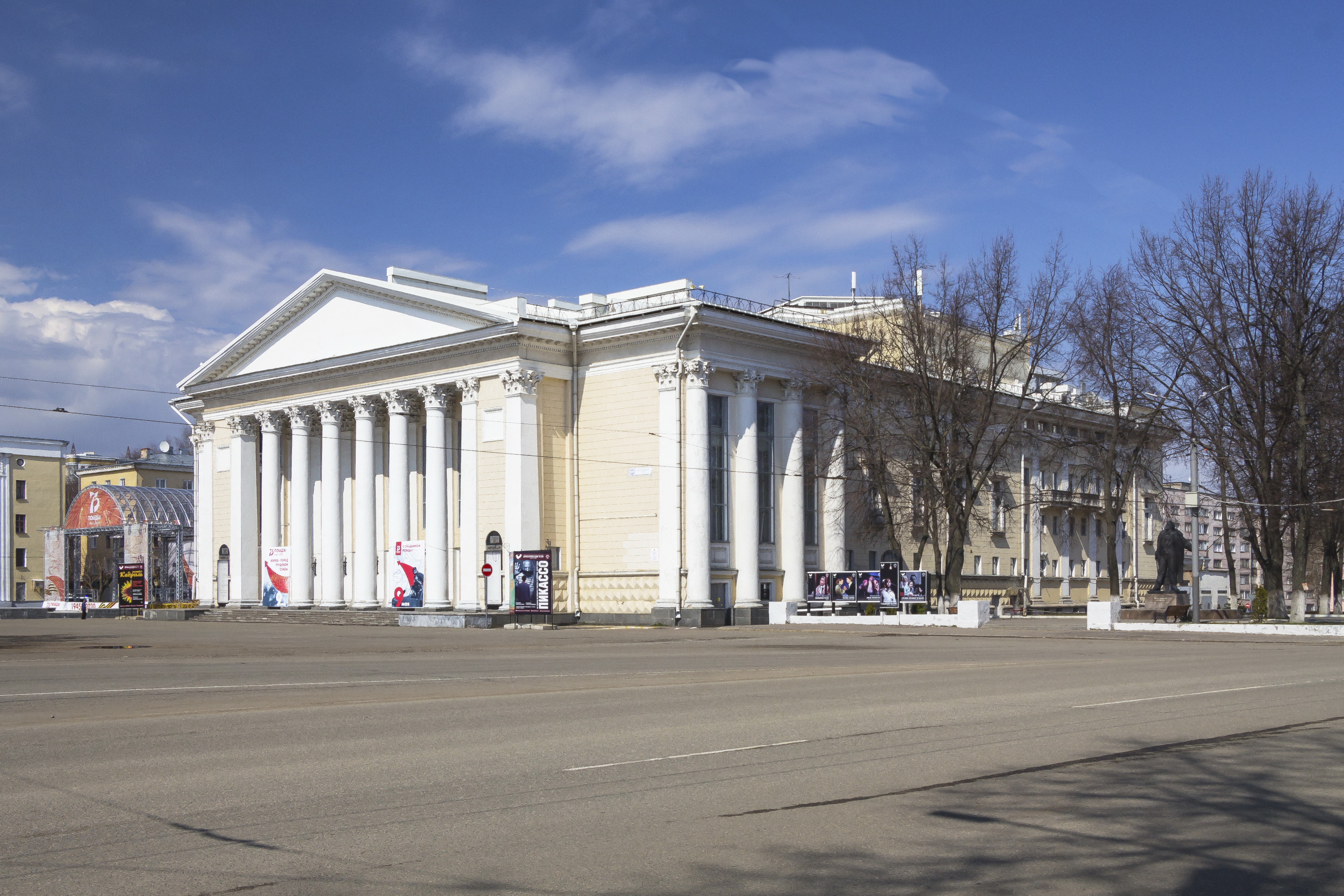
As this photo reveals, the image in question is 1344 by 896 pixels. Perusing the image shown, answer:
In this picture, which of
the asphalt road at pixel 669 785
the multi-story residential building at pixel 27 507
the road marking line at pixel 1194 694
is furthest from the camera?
the multi-story residential building at pixel 27 507

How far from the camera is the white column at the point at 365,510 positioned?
5809cm

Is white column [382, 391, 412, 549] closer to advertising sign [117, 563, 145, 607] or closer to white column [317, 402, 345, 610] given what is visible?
white column [317, 402, 345, 610]

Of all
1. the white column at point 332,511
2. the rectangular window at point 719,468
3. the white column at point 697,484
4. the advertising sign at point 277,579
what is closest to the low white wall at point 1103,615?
the white column at point 697,484

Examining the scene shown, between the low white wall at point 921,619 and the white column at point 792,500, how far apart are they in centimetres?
387

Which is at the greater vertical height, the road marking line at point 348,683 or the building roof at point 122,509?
the building roof at point 122,509

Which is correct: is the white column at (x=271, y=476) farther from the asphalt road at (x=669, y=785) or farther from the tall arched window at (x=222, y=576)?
the asphalt road at (x=669, y=785)

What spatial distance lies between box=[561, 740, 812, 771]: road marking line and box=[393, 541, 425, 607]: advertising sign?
1733 inches

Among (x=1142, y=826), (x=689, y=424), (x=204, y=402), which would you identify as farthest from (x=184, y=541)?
(x=1142, y=826)

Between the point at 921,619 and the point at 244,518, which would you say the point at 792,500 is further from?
the point at 244,518

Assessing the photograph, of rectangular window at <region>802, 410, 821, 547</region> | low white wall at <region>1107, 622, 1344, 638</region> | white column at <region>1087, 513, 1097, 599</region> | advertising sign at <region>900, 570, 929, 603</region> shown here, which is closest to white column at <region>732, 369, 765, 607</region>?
rectangular window at <region>802, 410, 821, 547</region>

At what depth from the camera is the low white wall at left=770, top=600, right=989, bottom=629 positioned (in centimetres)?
4506

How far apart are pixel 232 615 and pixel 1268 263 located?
49.0 m

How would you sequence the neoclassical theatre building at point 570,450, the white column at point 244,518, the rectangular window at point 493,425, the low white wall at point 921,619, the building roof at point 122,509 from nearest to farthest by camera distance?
the low white wall at point 921,619 → the neoclassical theatre building at point 570,450 → the rectangular window at point 493,425 → the white column at point 244,518 → the building roof at point 122,509

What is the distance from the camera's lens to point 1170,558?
170 ft
